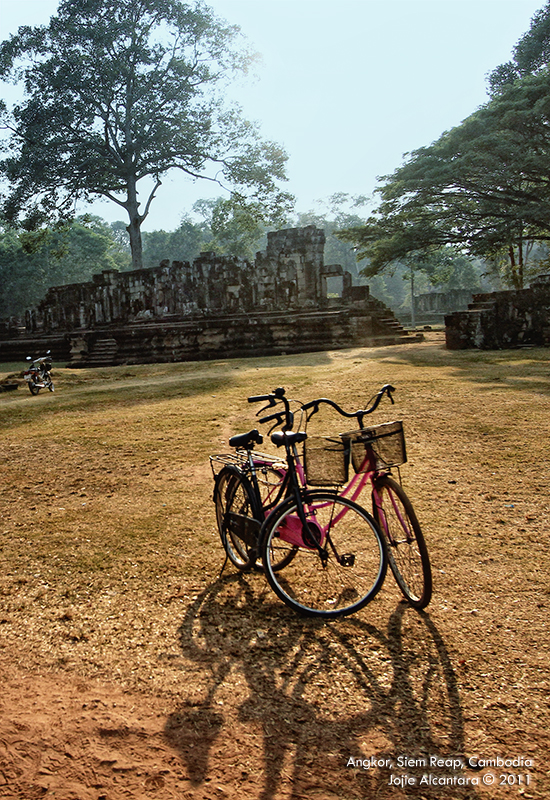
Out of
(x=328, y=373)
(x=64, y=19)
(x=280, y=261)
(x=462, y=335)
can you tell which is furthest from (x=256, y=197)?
(x=328, y=373)

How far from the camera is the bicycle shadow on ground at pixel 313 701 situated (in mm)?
1758

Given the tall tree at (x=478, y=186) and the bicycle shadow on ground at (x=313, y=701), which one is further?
the tall tree at (x=478, y=186)

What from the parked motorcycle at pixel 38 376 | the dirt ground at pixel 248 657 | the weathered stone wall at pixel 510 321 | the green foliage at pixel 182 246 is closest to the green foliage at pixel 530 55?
the weathered stone wall at pixel 510 321

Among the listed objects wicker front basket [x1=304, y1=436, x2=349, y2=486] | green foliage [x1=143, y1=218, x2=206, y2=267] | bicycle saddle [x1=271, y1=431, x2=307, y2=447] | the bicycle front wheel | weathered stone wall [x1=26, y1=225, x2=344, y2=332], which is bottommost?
the bicycle front wheel

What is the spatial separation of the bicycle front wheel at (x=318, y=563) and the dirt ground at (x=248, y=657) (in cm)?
12

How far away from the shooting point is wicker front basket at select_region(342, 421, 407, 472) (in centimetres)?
259

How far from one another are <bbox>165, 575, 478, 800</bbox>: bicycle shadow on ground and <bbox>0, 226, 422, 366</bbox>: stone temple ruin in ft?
48.9

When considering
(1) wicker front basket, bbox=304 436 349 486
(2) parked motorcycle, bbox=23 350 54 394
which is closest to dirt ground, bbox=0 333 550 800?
(1) wicker front basket, bbox=304 436 349 486

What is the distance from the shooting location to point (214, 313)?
2031 centimetres

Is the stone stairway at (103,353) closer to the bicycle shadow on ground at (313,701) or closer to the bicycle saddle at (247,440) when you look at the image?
the bicycle saddle at (247,440)

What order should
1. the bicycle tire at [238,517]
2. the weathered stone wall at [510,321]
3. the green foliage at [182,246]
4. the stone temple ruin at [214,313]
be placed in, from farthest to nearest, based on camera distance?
the green foliage at [182,246] → the stone temple ruin at [214,313] → the weathered stone wall at [510,321] → the bicycle tire at [238,517]

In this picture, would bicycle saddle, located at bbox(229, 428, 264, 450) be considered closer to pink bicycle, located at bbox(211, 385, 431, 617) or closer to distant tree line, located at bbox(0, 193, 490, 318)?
pink bicycle, located at bbox(211, 385, 431, 617)

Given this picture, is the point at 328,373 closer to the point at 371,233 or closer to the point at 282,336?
the point at 282,336

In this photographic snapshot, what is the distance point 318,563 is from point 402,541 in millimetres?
616
